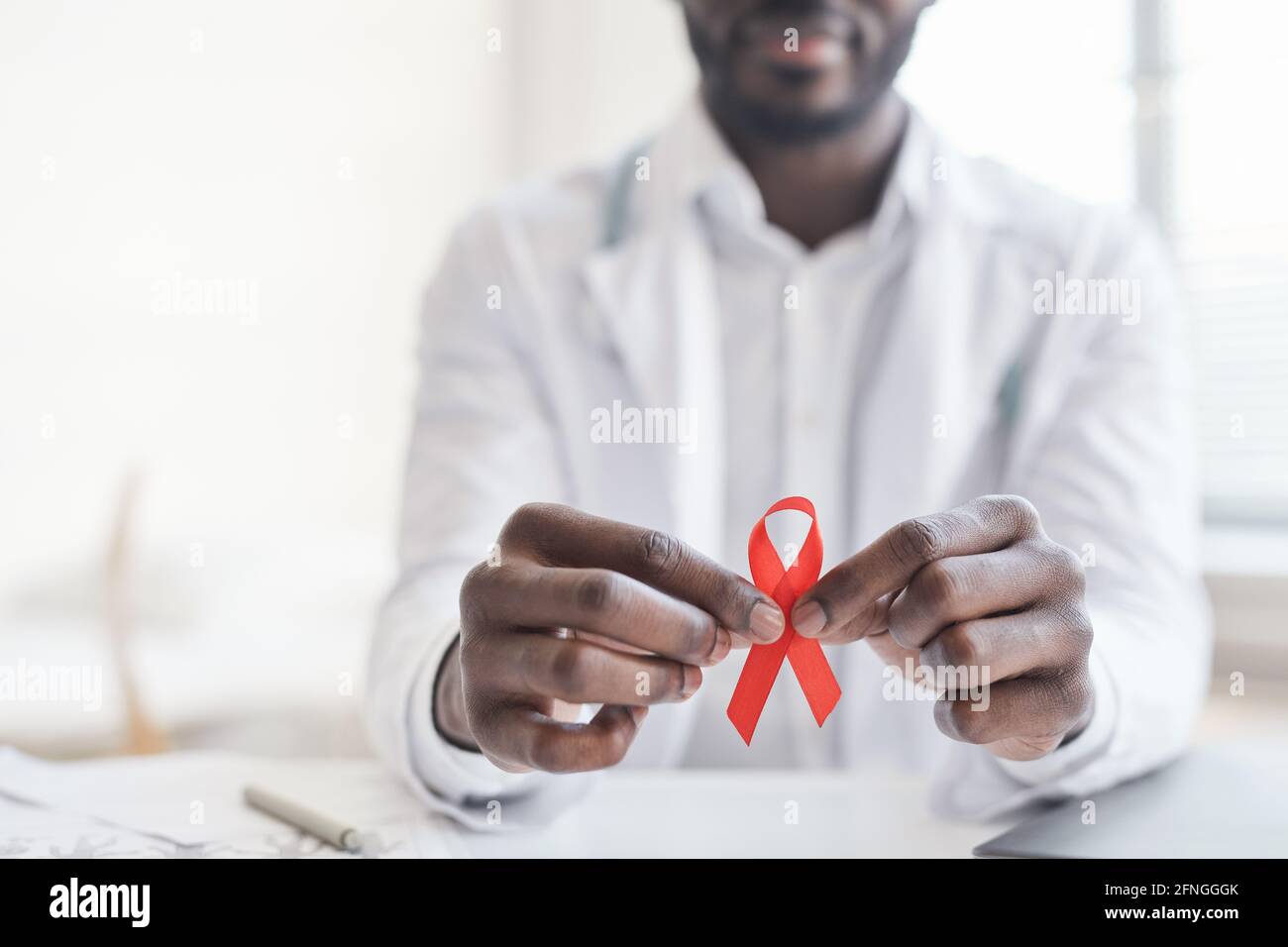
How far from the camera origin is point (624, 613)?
42 cm

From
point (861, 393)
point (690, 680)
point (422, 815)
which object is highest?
point (861, 393)

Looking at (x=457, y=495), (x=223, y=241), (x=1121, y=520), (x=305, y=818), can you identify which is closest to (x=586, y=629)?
(x=305, y=818)

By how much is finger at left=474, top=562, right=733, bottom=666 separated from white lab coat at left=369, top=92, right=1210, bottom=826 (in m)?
0.32

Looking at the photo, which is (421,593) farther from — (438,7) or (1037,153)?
(438,7)

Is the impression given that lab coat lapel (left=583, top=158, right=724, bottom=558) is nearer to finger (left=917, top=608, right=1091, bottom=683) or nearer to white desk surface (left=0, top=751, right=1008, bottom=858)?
white desk surface (left=0, top=751, right=1008, bottom=858)

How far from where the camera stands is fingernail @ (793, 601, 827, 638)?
44 centimetres

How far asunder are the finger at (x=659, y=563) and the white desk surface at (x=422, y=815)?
17 centimetres

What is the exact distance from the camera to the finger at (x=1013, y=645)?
0.44m

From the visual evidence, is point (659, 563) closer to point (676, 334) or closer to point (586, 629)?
point (586, 629)

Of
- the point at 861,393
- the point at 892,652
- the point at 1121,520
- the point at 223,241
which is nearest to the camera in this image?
the point at 892,652

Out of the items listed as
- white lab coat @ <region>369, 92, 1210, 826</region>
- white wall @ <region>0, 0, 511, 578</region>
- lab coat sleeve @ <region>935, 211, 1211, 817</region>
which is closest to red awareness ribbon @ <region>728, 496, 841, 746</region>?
lab coat sleeve @ <region>935, 211, 1211, 817</region>

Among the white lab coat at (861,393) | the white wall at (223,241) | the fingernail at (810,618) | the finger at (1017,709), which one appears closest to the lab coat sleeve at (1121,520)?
the white lab coat at (861,393)

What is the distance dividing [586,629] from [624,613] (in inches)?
0.8
